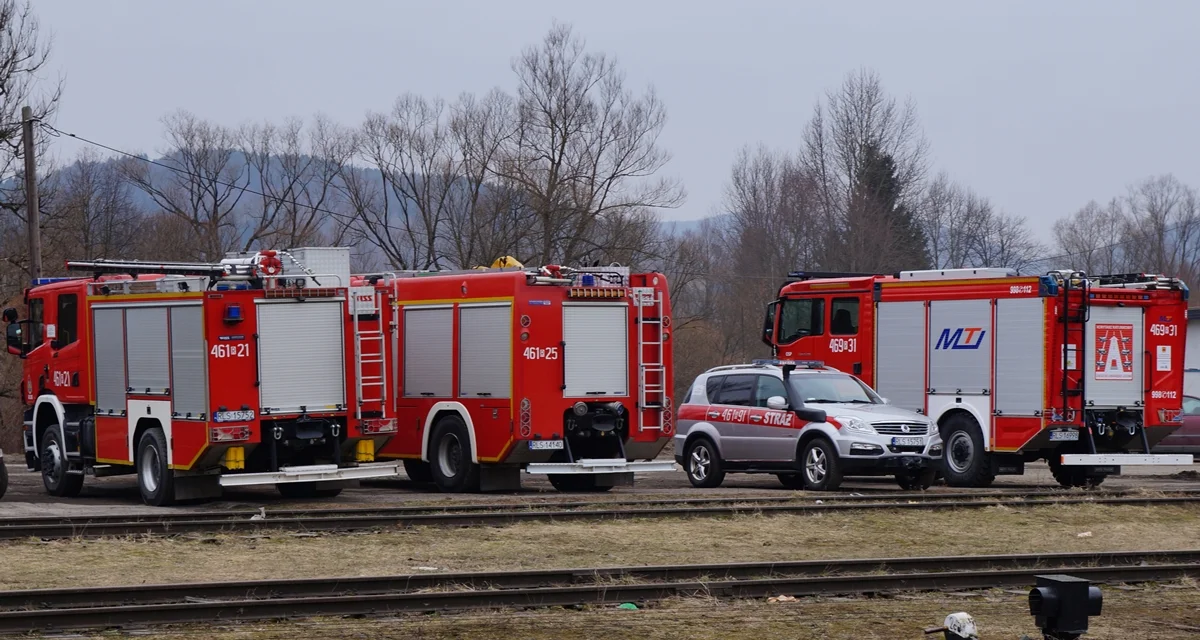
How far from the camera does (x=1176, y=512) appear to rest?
18.2 metres

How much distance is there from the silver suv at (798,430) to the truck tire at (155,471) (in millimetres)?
8032

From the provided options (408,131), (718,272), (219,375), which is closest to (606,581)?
(219,375)

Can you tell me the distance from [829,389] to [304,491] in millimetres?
7778

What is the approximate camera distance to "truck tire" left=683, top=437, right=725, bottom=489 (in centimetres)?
2227

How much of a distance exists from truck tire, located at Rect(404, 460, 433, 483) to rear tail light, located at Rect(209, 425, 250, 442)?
5.19 metres

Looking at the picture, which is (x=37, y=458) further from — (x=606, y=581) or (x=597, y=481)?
(x=606, y=581)

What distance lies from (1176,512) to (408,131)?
44703 mm

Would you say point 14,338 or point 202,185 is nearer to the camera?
point 14,338

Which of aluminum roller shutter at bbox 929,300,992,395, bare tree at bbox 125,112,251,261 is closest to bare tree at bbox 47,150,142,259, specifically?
bare tree at bbox 125,112,251,261

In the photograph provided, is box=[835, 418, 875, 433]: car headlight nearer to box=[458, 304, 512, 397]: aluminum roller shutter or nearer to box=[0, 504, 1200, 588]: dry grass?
box=[0, 504, 1200, 588]: dry grass

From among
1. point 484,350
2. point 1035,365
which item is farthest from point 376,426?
point 1035,365

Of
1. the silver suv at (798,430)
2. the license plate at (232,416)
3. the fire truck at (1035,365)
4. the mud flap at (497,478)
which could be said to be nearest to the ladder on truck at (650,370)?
the silver suv at (798,430)

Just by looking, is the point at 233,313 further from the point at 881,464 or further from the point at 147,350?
the point at 881,464

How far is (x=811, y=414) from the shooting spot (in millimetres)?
20703
